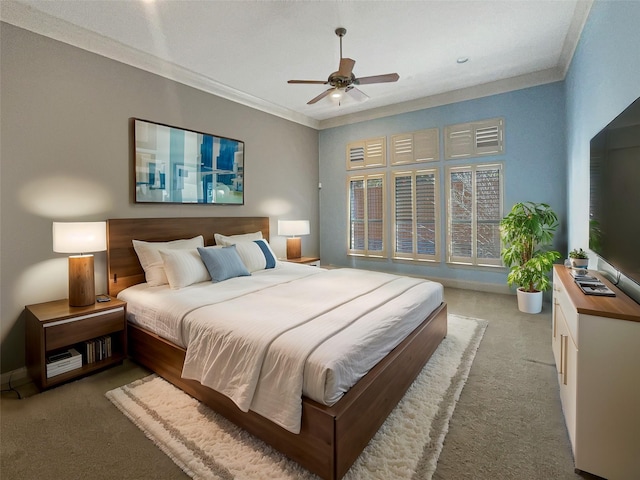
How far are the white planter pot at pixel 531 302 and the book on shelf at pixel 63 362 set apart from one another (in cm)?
474

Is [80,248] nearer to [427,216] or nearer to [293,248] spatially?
[293,248]

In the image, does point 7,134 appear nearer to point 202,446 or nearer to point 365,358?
point 202,446

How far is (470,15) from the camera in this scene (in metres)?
2.88

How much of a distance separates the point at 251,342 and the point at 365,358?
2.17 ft

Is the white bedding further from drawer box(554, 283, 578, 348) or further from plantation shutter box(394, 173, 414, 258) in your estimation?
plantation shutter box(394, 173, 414, 258)

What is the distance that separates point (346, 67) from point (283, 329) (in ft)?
7.53

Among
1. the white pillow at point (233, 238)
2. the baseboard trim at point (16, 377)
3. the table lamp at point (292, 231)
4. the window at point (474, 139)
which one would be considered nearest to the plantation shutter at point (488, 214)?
the window at point (474, 139)

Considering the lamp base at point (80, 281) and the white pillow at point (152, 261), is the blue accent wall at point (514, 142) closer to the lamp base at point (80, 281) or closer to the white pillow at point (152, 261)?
the white pillow at point (152, 261)

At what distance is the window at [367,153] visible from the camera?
552cm

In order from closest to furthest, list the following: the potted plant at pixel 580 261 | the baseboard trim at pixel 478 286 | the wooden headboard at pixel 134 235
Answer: the potted plant at pixel 580 261
the wooden headboard at pixel 134 235
the baseboard trim at pixel 478 286

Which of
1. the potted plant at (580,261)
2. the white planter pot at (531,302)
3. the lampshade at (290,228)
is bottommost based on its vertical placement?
the white planter pot at (531,302)

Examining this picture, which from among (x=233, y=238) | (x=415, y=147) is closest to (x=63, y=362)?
(x=233, y=238)

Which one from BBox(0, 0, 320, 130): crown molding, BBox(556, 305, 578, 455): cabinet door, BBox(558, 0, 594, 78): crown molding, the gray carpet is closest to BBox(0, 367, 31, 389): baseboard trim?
the gray carpet

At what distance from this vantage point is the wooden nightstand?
235cm
